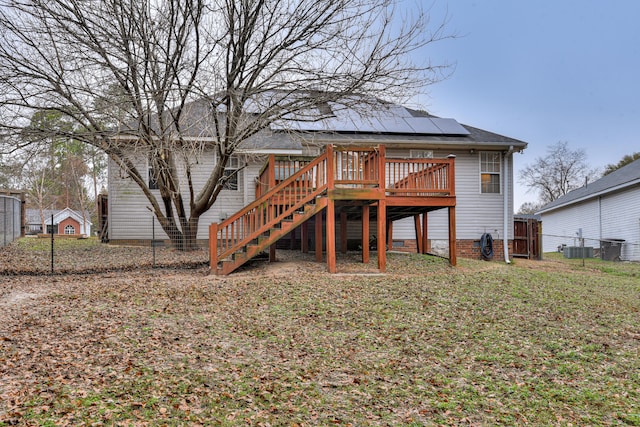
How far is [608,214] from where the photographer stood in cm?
1905

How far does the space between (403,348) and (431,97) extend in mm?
6455

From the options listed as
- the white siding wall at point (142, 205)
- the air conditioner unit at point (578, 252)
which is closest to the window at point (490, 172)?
the white siding wall at point (142, 205)

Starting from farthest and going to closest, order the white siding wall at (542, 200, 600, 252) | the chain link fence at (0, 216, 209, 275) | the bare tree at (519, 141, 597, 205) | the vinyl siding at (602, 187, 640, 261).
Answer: the bare tree at (519, 141, 597, 205), the white siding wall at (542, 200, 600, 252), the vinyl siding at (602, 187, 640, 261), the chain link fence at (0, 216, 209, 275)

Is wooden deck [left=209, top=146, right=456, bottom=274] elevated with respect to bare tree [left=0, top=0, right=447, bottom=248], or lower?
lower

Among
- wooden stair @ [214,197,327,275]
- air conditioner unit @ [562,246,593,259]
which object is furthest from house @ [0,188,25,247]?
air conditioner unit @ [562,246,593,259]

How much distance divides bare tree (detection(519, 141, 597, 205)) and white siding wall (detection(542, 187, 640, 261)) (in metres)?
14.2

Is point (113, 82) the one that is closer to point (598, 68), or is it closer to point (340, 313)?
point (340, 313)

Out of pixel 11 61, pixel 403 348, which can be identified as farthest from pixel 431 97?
pixel 11 61

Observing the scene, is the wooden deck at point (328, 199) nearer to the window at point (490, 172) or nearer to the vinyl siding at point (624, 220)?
the window at point (490, 172)

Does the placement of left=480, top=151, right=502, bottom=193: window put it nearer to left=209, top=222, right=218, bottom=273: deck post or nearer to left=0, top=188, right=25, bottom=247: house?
left=209, top=222, right=218, bottom=273: deck post

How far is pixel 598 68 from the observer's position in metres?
20.0

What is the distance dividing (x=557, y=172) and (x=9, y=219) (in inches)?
1534

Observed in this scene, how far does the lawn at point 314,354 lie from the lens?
126 inches

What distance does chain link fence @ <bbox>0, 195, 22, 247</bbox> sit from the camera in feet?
41.0
